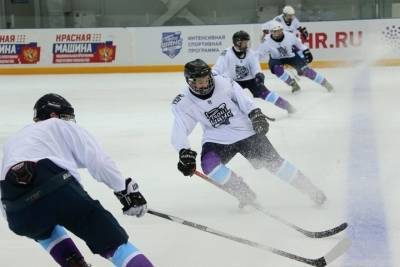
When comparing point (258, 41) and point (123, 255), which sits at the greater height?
point (258, 41)

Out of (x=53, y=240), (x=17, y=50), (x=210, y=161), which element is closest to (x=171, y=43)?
(x=17, y=50)

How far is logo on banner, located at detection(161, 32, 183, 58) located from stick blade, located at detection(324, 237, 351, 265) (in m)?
8.98

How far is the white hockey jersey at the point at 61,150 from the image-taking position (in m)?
2.25

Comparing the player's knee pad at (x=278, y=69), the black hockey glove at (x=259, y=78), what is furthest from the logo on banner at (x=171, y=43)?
the black hockey glove at (x=259, y=78)

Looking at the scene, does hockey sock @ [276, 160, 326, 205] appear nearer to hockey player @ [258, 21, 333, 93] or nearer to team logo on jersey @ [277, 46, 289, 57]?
hockey player @ [258, 21, 333, 93]

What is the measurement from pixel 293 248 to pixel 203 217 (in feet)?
2.58

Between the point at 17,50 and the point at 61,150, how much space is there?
33.4 feet

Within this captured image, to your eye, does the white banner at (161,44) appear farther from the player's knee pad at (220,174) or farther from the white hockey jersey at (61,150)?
the white hockey jersey at (61,150)

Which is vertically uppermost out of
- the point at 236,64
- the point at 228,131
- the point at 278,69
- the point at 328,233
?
the point at 236,64

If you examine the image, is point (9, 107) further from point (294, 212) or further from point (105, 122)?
point (294, 212)

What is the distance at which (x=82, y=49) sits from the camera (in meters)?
12.0

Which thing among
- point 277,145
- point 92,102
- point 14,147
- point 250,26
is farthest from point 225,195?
point 250,26

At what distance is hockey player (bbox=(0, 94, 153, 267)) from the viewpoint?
222cm

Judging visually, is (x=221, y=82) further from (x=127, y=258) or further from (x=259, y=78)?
(x=259, y=78)
